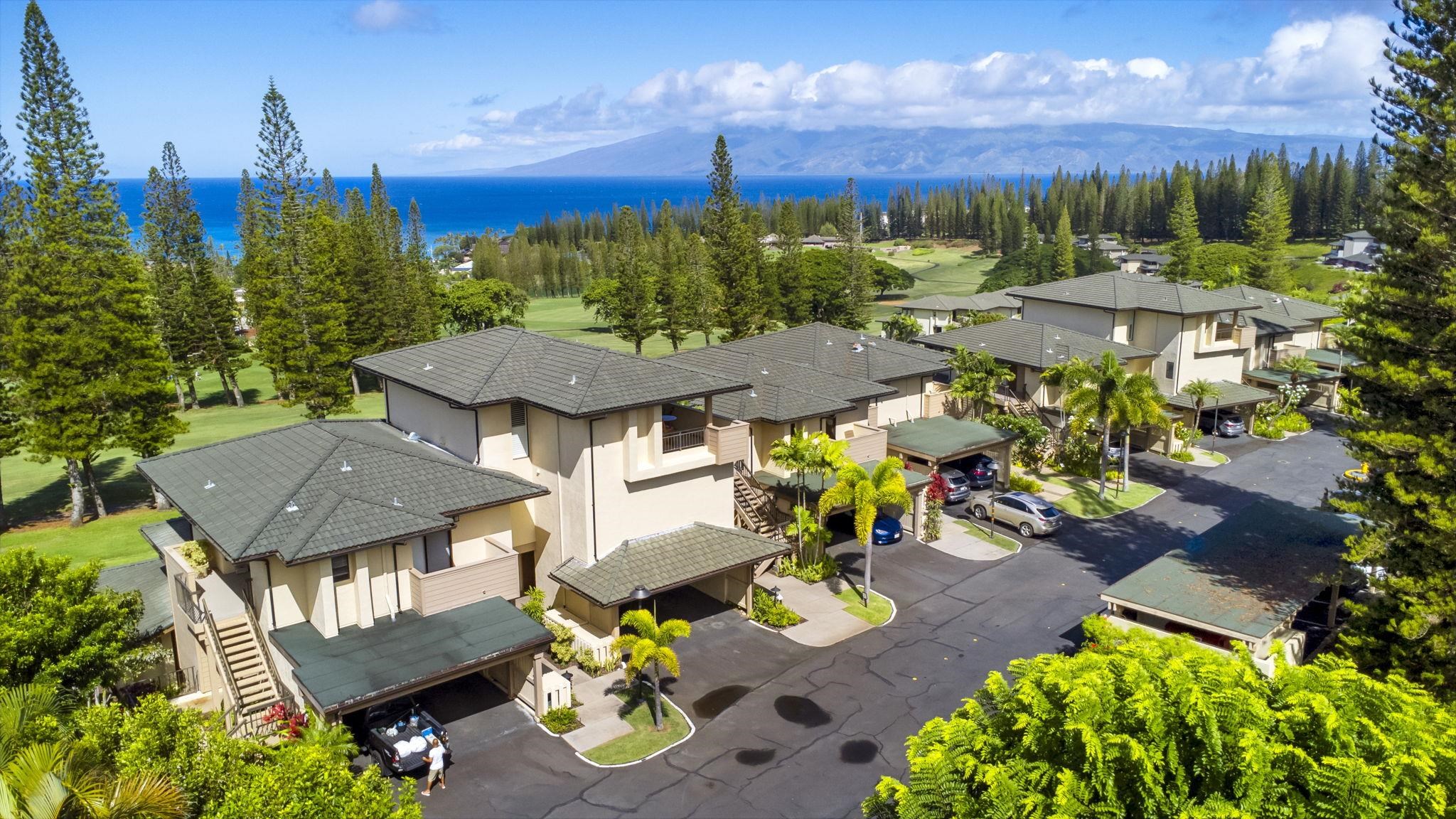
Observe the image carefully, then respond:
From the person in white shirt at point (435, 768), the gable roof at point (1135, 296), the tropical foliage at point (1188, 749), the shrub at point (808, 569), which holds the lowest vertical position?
the shrub at point (808, 569)

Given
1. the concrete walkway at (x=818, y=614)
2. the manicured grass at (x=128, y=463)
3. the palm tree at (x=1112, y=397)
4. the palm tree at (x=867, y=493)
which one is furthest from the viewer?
the manicured grass at (x=128, y=463)

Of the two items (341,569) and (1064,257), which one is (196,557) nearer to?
(341,569)

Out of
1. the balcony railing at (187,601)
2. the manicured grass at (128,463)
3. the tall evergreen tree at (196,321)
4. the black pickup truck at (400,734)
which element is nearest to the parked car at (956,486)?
the black pickup truck at (400,734)

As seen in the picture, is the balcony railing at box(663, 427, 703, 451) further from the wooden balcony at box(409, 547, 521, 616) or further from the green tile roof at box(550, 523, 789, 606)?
the wooden balcony at box(409, 547, 521, 616)

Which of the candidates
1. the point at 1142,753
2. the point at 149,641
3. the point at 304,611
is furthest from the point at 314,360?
the point at 1142,753

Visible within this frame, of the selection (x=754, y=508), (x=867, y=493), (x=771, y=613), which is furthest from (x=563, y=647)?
(x=867, y=493)

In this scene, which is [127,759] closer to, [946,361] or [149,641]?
[149,641]

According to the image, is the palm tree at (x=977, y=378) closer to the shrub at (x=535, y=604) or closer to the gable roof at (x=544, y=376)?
the gable roof at (x=544, y=376)

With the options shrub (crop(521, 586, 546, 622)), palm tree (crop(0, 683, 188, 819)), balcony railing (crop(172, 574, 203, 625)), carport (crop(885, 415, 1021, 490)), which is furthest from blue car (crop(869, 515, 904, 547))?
palm tree (crop(0, 683, 188, 819))
